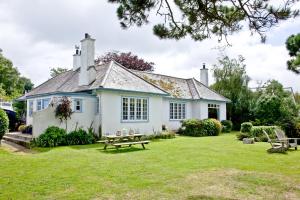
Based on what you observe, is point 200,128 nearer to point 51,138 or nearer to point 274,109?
point 274,109

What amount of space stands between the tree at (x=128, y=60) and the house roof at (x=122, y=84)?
13513 millimetres

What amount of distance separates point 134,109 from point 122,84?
2.06 meters

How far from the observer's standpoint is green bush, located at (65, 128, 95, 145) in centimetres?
1689

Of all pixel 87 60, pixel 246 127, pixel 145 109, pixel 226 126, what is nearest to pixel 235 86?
pixel 226 126

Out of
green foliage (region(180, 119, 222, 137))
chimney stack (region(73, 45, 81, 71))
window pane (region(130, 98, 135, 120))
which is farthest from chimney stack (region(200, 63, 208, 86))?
chimney stack (region(73, 45, 81, 71))

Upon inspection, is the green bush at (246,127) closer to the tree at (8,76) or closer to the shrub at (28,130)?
the shrub at (28,130)

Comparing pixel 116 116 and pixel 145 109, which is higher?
pixel 145 109

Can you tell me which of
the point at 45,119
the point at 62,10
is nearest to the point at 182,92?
the point at 45,119

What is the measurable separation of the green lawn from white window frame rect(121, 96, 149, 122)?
25.6 feet

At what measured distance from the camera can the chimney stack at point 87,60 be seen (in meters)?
20.1

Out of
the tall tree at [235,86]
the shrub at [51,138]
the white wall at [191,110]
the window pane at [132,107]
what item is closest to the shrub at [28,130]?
the shrub at [51,138]

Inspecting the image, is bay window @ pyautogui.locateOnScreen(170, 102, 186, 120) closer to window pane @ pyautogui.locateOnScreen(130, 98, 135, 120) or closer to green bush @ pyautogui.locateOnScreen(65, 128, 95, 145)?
window pane @ pyautogui.locateOnScreen(130, 98, 135, 120)

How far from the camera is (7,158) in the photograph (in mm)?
11539

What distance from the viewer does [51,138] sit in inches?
631
